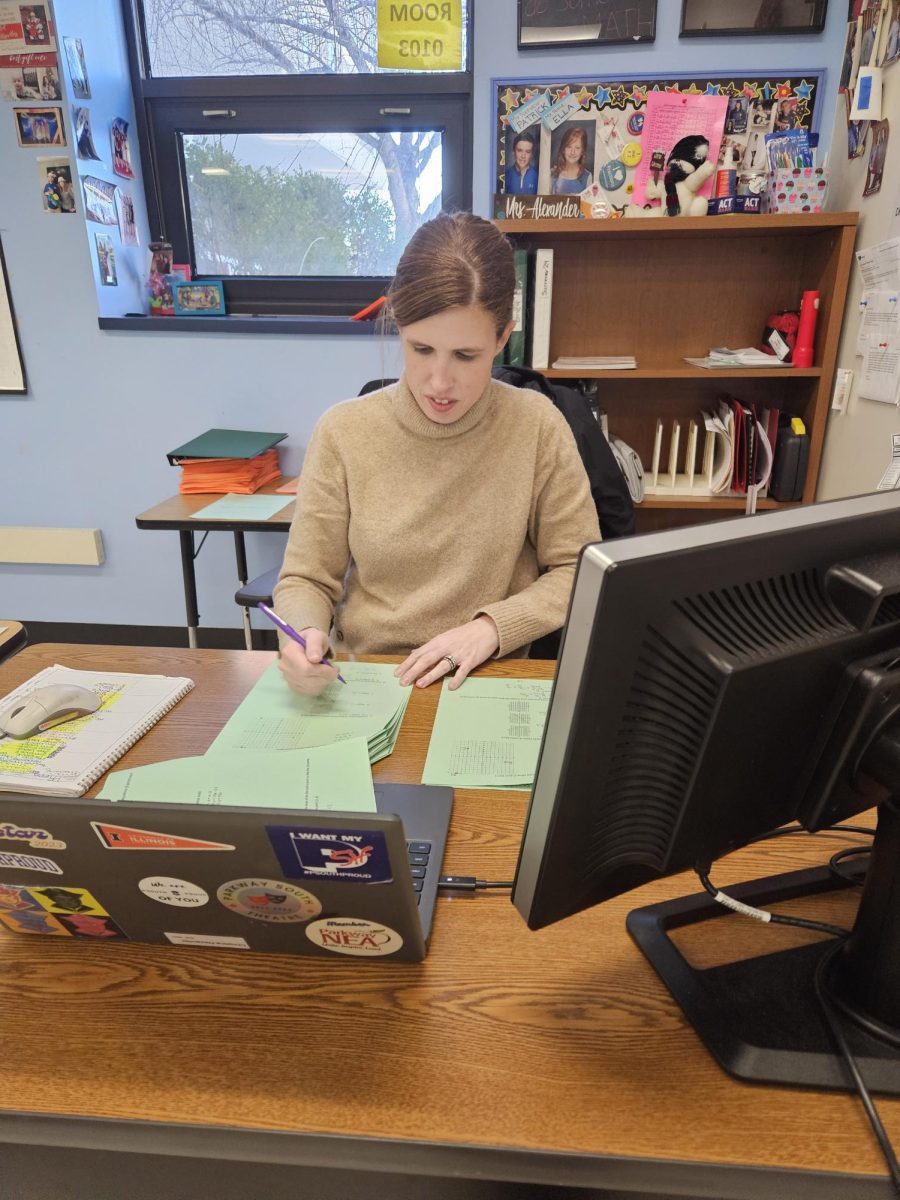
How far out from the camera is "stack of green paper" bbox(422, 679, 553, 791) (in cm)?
86

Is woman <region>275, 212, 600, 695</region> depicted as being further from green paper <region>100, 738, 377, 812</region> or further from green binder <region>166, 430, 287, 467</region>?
green binder <region>166, 430, 287, 467</region>

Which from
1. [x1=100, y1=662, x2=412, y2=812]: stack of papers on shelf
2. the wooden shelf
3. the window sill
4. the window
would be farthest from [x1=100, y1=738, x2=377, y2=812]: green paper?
the window

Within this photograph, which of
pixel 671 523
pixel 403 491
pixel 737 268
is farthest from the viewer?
pixel 671 523

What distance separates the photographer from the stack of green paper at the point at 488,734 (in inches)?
33.8

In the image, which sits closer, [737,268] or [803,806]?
[803,806]

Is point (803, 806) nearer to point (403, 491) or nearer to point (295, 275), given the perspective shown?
point (403, 491)

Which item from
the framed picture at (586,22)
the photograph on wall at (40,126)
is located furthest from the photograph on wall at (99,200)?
the framed picture at (586,22)

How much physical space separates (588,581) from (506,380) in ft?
4.55

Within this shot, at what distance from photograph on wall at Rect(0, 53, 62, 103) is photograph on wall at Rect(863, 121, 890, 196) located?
2.29 metres

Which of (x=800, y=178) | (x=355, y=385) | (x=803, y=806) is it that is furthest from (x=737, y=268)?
(x=803, y=806)

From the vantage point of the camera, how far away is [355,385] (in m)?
2.64

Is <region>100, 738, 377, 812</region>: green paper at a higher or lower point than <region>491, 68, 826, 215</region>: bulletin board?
lower

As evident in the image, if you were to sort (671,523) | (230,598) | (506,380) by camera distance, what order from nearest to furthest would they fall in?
(506,380)
(671,523)
(230,598)

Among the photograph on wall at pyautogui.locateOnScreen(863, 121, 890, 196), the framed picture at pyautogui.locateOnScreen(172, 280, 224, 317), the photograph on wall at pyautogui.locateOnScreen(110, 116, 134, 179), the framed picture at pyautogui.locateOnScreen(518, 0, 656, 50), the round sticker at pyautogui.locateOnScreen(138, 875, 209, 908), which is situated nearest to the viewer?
the round sticker at pyautogui.locateOnScreen(138, 875, 209, 908)
